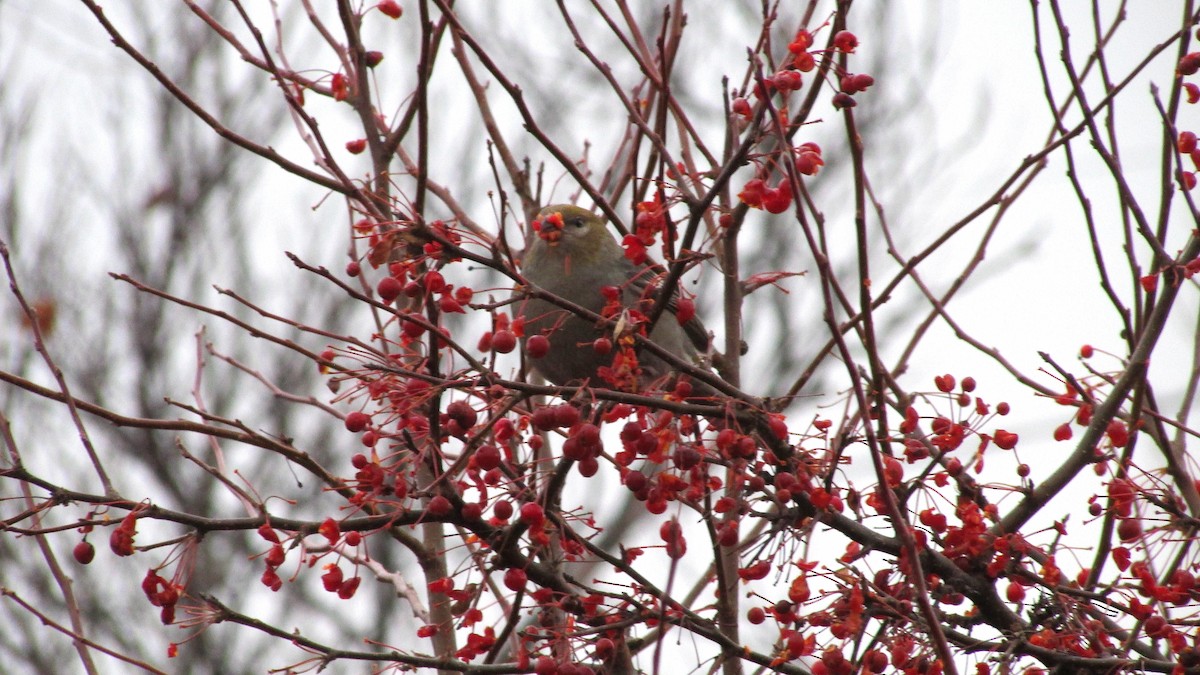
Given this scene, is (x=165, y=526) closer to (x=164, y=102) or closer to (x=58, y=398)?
(x=164, y=102)

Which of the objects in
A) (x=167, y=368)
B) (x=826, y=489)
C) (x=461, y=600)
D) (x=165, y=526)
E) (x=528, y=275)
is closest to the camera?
(x=826, y=489)

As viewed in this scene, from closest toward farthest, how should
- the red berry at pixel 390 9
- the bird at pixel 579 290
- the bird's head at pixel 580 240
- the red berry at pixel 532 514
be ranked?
1. the red berry at pixel 532 514
2. the red berry at pixel 390 9
3. the bird at pixel 579 290
4. the bird's head at pixel 580 240

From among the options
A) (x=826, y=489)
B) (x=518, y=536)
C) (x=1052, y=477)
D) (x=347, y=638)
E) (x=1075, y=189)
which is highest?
(x=347, y=638)

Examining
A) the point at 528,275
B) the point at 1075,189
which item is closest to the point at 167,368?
the point at 528,275

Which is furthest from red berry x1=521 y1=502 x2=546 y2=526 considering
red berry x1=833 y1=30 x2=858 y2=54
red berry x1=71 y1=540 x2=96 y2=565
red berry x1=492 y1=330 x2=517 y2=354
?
red berry x1=833 y1=30 x2=858 y2=54

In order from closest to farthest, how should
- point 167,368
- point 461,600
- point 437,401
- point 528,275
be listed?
1. point 437,401
2. point 461,600
3. point 528,275
4. point 167,368

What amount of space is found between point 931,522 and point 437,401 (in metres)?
1.14

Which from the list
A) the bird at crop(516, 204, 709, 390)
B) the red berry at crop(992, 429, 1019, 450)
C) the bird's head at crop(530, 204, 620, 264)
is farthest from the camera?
the bird's head at crop(530, 204, 620, 264)

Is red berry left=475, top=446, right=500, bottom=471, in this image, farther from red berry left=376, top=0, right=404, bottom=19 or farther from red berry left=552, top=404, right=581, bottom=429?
red berry left=376, top=0, right=404, bottom=19

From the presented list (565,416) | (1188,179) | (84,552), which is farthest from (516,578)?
(1188,179)

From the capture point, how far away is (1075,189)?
8.64 feet

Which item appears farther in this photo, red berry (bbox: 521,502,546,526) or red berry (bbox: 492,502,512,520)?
red berry (bbox: 492,502,512,520)

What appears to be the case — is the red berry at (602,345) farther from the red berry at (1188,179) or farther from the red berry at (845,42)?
the red berry at (1188,179)

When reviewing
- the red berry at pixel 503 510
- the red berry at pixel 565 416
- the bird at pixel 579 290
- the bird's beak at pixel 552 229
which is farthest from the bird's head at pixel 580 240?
the red berry at pixel 565 416
